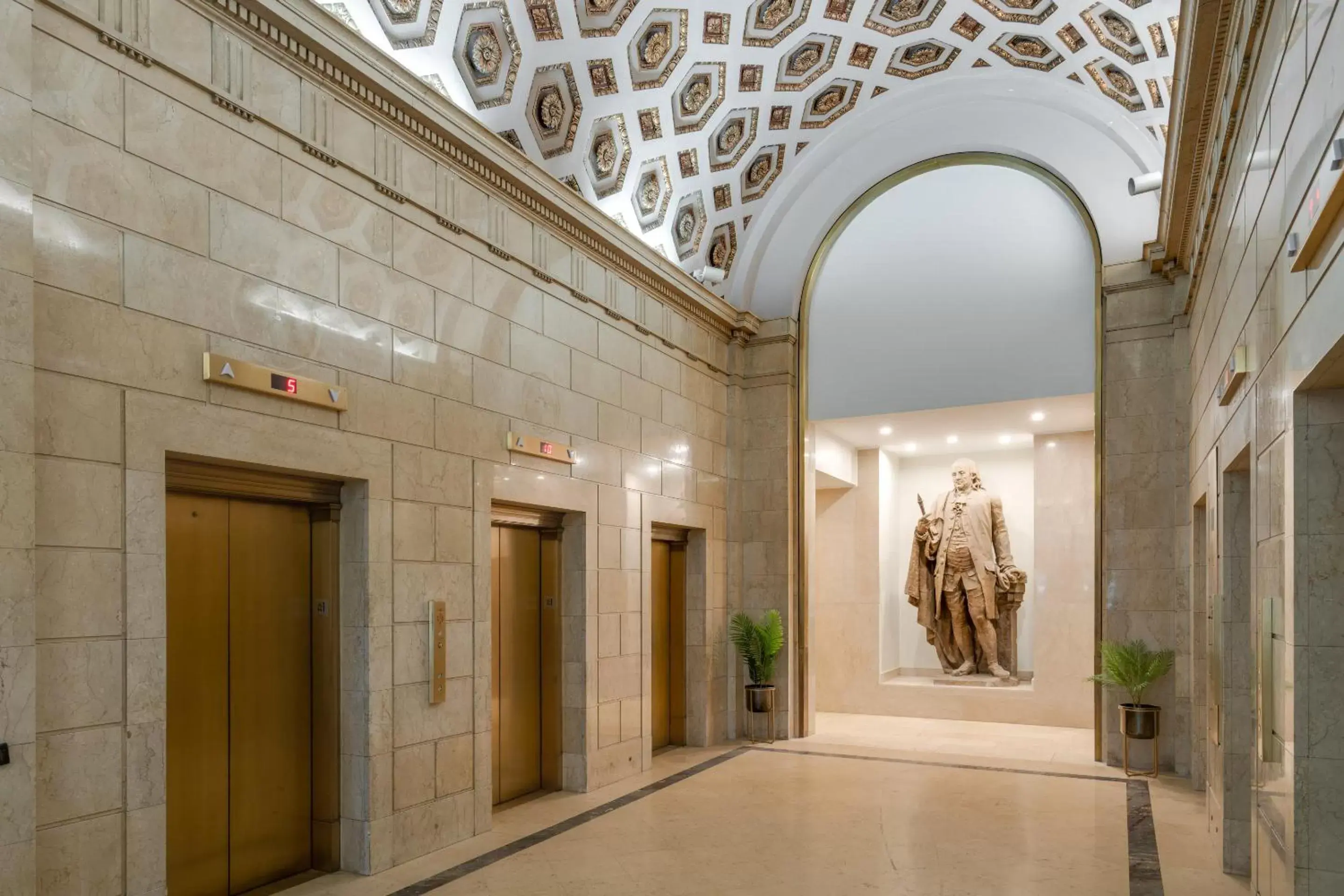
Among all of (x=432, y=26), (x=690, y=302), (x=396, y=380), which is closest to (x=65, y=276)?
(x=396, y=380)

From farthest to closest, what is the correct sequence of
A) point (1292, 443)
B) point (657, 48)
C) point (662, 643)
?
point (662, 643), point (657, 48), point (1292, 443)

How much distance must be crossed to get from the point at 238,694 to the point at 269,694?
25 cm

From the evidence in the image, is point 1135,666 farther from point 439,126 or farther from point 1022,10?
point 439,126

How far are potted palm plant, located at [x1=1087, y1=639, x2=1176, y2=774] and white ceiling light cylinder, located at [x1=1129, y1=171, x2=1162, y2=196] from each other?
4407 millimetres

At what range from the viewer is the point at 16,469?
421 cm

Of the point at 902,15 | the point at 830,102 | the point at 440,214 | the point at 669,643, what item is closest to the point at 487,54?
the point at 440,214

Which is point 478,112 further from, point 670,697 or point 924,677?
point 924,677

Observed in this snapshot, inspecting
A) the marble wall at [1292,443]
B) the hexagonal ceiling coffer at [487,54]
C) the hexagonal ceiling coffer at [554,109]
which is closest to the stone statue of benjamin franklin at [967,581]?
the hexagonal ceiling coffer at [554,109]

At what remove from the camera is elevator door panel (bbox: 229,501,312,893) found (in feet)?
19.2

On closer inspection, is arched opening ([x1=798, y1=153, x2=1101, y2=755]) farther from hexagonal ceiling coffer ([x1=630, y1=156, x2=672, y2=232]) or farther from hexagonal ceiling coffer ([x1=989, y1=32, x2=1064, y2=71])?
hexagonal ceiling coffer ([x1=630, y1=156, x2=672, y2=232])

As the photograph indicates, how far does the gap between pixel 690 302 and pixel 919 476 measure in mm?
6410

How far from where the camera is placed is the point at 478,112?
26.3 feet

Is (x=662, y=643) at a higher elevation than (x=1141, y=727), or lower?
higher

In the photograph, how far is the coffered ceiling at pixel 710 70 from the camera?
7.90 metres
